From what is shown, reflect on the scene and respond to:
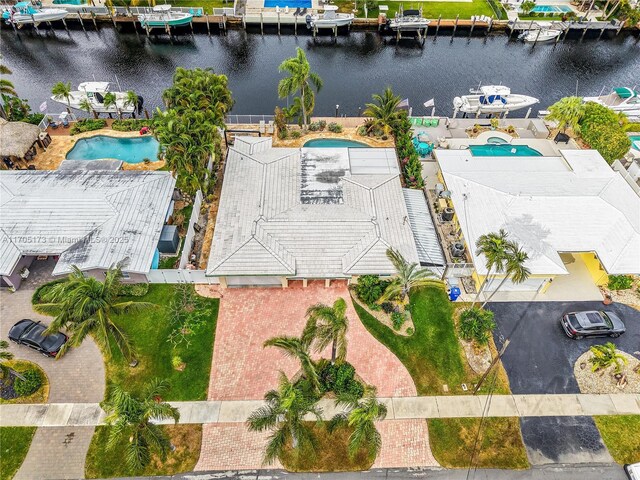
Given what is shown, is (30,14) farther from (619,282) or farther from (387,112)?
(619,282)

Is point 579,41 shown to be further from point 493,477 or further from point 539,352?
point 493,477

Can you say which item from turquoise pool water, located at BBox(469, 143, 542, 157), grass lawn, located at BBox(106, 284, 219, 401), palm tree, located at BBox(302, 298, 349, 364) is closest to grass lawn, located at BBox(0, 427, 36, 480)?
grass lawn, located at BBox(106, 284, 219, 401)

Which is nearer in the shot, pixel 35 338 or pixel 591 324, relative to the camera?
pixel 35 338

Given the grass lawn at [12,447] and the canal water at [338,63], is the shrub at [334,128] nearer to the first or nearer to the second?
the canal water at [338,63]

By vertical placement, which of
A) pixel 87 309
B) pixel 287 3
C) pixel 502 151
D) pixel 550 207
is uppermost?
pixel 287 3

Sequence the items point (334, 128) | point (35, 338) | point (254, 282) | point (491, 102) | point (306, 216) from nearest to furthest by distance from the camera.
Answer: point (35, 338) → point (254, 282) → point (306, 216) → point (334, 128) → point (491, 102)

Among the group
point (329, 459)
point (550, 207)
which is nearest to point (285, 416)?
point (329, 459)

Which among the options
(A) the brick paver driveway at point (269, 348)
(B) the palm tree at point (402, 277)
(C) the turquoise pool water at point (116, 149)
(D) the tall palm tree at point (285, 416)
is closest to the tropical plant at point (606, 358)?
(B) the palm tree at point (402, 277)
